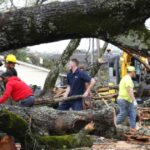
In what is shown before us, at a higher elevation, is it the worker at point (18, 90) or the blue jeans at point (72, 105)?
the worker at point (18, 90)

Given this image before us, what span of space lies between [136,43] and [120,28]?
0.21 meters

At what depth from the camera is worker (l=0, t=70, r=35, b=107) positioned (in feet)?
41.0

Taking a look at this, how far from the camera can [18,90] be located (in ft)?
41.9

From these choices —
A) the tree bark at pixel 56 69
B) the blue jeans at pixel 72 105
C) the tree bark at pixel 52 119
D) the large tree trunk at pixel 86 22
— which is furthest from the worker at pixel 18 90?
the tree bark at pixel 56 69

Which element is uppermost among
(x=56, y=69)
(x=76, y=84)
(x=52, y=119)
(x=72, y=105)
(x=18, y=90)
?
(x=56, y=69)

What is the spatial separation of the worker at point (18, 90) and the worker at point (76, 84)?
122cm

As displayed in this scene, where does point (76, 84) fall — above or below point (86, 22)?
below

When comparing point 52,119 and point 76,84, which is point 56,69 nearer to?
point 76,84

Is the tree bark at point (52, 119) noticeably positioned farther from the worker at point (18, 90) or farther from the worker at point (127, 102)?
the worker at point (127, 102)

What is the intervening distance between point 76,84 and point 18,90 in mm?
1706

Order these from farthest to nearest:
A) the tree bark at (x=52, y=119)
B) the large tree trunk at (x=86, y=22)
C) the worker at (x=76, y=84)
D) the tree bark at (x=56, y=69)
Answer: the tree bark at (x=56, y=69) < the worker at (x=76, y=84) < the tree bark at (x=52, y=119) < the large tree trunk at (x=86, y=22)

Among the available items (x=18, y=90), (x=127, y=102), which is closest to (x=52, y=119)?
(x=18, y=90)

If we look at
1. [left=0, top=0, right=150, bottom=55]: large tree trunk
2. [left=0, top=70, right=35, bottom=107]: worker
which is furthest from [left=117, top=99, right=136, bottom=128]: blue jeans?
[left=0, top=0, right=150, bottom=55]: large tree trunk

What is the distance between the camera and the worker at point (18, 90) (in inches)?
492
